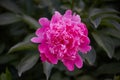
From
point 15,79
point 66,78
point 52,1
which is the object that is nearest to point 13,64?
point 15,79

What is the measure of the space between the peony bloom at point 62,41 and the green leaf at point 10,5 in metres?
0.57

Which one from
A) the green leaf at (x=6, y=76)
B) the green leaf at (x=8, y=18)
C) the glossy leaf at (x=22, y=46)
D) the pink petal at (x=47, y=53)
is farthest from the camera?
the green leaf at (x=8, y=18)

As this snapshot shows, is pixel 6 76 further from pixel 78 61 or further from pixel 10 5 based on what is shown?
pixel 10 5

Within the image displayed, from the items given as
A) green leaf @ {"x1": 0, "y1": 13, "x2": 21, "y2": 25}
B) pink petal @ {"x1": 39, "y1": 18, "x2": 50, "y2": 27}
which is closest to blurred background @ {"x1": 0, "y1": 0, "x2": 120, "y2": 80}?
green leaf @ {"x1": 0, "y1": 13, "x2": 21, "y2": 25}

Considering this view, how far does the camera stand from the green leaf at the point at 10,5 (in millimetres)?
1916

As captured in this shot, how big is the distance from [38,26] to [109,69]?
1.57 ft

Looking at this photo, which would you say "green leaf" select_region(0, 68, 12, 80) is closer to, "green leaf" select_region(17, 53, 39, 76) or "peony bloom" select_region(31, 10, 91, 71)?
"green leaf" select_region(17, 53, 39, 76)

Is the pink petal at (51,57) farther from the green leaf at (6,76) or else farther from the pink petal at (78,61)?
the green leaf at (6,76)

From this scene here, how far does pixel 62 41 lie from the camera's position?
136cm

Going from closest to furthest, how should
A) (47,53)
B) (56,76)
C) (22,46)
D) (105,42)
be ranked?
(47,53) < (22,46) < (105,42) < (56,76)

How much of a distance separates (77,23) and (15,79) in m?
0.60

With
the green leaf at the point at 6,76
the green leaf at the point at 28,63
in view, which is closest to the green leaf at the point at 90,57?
the green leaf at the point at 28,63

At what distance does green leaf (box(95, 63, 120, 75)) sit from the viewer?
184cm

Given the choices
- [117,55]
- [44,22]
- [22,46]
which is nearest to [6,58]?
[22,46]
